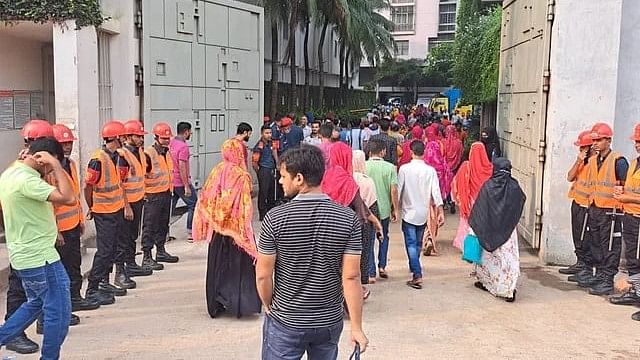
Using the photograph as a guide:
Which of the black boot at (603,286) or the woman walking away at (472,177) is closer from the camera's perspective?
the black boot at (603,286)

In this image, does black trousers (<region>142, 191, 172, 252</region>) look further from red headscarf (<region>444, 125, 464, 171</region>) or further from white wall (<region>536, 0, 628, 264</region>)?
red headscarf (<region>444, 125, 464, 171</region>)

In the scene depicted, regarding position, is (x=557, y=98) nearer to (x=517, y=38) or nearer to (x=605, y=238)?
(x=605, y=238)

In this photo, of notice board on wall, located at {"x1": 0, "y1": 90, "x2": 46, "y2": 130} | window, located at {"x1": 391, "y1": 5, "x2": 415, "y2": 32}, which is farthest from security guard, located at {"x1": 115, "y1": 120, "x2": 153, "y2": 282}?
window, located at {"x1": 391, "y1": 5, "x2": 415, "y2": 32}

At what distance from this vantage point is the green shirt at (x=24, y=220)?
4.26m

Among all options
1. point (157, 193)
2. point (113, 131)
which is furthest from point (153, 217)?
point (113, 131)

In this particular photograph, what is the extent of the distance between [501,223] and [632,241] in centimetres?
134

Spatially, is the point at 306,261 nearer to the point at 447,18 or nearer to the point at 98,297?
the point at 98,297

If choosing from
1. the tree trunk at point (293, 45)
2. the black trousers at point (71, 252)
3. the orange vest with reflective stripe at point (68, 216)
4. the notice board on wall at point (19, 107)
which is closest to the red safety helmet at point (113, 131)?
the orange vest with reflective stripe at point (68, 216)

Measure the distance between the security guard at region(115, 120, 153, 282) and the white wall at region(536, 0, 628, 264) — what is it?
5.06 meters

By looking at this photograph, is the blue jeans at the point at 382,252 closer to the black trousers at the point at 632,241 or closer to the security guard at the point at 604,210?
the security guard at the point at 604,210

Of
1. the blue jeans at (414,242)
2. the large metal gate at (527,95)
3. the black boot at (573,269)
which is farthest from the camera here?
the large metal gate at (527,95)

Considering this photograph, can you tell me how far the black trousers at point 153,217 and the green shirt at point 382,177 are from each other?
264 cm

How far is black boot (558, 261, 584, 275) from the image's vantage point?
304 inches

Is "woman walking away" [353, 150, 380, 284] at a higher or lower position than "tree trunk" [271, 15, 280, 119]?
lower
